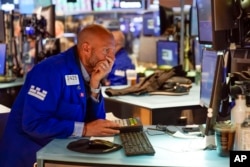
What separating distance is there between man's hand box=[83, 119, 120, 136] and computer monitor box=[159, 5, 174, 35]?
12.6 ft

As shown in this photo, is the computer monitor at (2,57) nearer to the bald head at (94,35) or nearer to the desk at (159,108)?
the desk at (159,108)

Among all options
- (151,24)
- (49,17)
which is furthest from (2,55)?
(151,24)

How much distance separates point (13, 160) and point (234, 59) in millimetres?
1354

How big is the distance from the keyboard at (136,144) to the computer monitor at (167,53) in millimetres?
3311

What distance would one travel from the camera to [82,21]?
9.85m

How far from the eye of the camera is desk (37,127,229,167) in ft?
6.67

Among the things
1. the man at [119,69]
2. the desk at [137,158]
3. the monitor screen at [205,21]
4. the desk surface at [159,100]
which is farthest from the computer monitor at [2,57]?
the desk at [137,158]

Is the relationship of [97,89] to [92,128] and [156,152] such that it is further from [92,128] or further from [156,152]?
[156,152]

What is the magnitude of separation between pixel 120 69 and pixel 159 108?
1951mm

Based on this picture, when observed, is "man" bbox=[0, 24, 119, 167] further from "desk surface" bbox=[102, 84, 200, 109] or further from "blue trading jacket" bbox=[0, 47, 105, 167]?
"desk surface" bbox=[102, 84, 200, 109]

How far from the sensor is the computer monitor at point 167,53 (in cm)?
577

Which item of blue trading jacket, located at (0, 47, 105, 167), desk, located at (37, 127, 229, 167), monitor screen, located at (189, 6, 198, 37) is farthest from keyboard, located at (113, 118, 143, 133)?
monitor screen, located at (189, 6, 198, 37)

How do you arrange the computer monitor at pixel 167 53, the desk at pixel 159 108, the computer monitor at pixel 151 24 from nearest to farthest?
the desk at pixel 159 108
the computer monitor at pixel 167 53
the computer monitor at pixel 151 24

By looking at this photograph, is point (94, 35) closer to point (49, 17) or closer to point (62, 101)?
point (62, 101)
